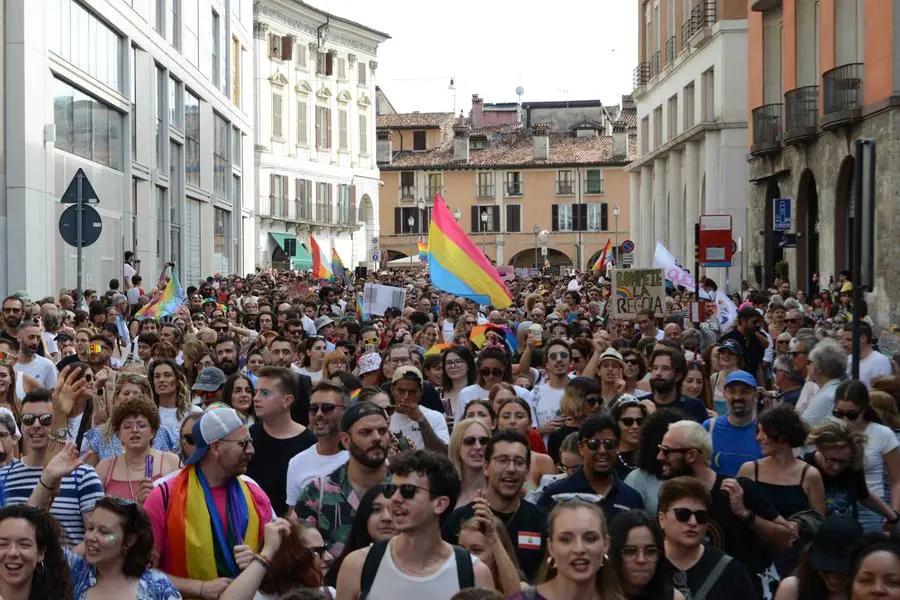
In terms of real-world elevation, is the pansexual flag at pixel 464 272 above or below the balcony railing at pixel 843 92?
below

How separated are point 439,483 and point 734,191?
3775cm

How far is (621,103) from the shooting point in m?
98.3

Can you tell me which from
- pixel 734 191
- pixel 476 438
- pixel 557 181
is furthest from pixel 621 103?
pixel 476 438

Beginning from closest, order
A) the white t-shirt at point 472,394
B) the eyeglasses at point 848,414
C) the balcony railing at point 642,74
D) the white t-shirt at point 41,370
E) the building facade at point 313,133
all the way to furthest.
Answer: the eyeglasses at point 848,414
the white t-shirt at point 472,394
the white t-shirt at point 41,370
the balcony railing at point 642,74
the building facade at point 313,133

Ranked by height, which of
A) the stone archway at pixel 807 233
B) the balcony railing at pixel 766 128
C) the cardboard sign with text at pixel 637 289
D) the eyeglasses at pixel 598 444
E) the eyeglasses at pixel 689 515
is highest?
the balcony railing at pixel 766 128

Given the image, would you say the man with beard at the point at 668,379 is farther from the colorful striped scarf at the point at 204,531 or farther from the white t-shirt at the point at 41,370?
the white t-shirt at the point at 41,370

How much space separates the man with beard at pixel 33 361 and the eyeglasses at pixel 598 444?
6157mm

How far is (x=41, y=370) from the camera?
487 inches

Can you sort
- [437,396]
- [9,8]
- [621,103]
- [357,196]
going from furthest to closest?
[621,103] → [357,196] → [9,8] → [437,396]

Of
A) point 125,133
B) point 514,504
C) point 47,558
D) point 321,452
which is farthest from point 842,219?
point 47,558

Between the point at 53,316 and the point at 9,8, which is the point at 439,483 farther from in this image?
the point at 9,8

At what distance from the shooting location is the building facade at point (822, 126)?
2631 cm

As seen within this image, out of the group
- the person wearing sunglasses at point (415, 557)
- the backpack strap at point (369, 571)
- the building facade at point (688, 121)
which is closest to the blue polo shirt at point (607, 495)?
the person wearing sunglasses at point (415, 557)

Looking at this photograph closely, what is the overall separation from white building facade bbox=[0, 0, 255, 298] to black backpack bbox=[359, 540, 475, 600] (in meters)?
19.6
